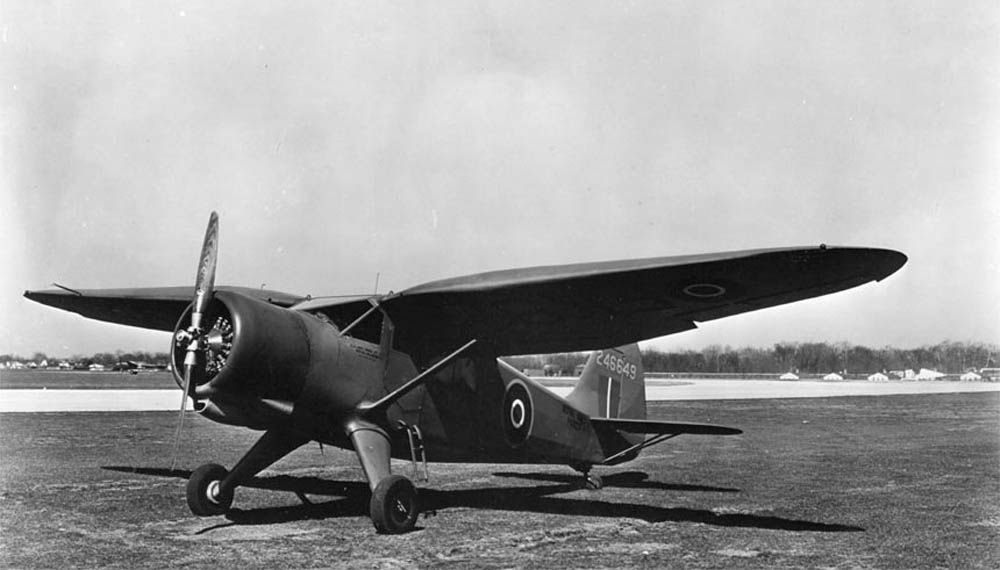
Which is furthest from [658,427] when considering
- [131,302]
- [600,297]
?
[131,302]

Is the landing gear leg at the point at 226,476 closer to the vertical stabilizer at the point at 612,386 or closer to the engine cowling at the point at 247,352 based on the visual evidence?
the engine cowling at the point at 247,352

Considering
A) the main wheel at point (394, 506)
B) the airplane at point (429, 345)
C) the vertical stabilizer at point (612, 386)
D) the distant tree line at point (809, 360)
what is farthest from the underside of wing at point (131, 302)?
the distant tree line at point (809, 360)

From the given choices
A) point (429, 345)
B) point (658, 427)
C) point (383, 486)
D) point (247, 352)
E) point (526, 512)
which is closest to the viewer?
point (247, 352)

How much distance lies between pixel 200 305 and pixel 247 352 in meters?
0.60

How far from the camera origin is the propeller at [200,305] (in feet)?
23.7

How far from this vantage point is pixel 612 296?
327 inches

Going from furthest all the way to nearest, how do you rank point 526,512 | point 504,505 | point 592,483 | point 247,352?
point 592,483 < point 504,505 < point 526,512 < point 247,352

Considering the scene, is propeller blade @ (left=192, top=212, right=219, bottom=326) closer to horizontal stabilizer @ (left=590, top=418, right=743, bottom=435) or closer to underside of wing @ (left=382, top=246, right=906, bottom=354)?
underside of wing @ (left=382, top=246, right=906, bottom=354)

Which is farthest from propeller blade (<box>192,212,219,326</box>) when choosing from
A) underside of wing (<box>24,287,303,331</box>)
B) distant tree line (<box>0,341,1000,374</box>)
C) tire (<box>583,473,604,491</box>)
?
distant tree line (<box>0,341,1000,374</box>)

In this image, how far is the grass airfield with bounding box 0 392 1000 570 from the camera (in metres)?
6.90

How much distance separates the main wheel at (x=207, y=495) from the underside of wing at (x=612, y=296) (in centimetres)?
231

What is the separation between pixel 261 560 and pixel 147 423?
1777 centimetres

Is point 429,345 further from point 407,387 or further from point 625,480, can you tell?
point 625,480

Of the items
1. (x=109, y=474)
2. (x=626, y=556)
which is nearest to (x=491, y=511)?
(x=626, y=556)
